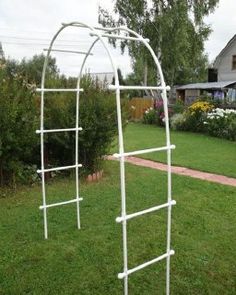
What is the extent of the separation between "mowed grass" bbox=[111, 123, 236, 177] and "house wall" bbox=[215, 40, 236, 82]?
57.3 ft

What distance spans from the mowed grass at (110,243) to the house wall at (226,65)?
2740 centimetres

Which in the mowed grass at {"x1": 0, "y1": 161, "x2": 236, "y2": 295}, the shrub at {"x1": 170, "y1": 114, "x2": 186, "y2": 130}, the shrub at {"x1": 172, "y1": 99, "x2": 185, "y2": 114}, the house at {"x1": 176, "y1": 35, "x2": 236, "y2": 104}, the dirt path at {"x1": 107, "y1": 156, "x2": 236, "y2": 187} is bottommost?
the mowed grass at {"x1": 0, "y1": 161, "x2": 236, "y2": 295}

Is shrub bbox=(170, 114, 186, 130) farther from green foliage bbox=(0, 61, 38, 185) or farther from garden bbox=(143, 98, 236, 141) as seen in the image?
green foliage bbox=(0, 61, 38, 185)

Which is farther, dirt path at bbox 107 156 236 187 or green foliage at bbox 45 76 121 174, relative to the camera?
dirt path at bbox 107 156 236 187

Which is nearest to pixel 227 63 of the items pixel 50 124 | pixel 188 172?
pixel 188 172

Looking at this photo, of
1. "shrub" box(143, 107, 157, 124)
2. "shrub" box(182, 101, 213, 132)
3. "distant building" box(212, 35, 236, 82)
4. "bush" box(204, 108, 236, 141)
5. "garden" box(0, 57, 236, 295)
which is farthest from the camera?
"distant building" box(212, 35, 236, 82)

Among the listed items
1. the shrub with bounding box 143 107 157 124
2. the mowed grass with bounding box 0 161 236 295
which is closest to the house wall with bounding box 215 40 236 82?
the shrub with bounding box 143 107 157 124

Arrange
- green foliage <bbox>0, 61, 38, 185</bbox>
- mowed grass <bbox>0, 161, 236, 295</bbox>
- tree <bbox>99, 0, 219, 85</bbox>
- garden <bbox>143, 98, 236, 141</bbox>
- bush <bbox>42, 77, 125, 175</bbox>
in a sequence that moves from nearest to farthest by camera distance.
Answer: mowed grass <bbox>0, 161, 236, 295</bbox>
green foliage <bbox>0, 61, 38, 185</bbox>
bush <bbox>42, 77, 125, 175</bbox>
garden <bbox>143, 98, 236, 141</bbox>
tree <bbox>99, 0, 219, 85</bbox>

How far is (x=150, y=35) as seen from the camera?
2459 centimetres

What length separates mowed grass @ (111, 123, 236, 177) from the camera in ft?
32.4

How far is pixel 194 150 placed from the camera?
12398mm

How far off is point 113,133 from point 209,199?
2.35 metres

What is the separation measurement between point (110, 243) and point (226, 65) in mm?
31064

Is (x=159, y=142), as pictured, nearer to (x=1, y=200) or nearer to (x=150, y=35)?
(x=1, y=200)
